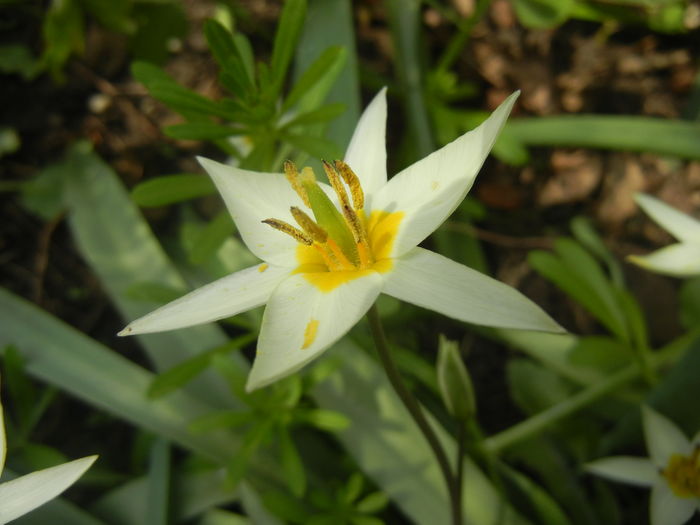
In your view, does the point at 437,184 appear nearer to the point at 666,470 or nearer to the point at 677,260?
the point at 677,260

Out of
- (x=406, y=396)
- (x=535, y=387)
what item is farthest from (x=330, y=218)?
(x=535, y=387)

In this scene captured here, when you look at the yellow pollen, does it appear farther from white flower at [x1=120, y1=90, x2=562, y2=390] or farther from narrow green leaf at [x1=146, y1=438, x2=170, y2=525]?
narrow green leaf at [x1=146, y1=438, x2=170, y2=525]

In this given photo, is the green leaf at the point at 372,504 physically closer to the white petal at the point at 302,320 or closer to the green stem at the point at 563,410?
the green stem at the point at 563,410

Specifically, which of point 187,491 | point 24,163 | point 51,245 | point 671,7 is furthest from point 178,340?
point 671,7

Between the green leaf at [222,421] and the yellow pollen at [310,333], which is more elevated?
the yellow pollen at [310,333]

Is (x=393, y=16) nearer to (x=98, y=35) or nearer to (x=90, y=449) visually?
(x=98, y=35)

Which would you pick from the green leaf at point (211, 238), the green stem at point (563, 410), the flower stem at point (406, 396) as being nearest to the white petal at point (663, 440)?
the green stem at point (563, 410)
